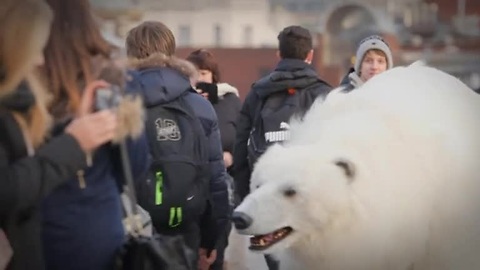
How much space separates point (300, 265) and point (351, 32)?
87.1ft

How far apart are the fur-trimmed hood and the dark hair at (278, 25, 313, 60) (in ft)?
3.99

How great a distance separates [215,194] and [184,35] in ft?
118

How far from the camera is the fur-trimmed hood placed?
475 centimetres

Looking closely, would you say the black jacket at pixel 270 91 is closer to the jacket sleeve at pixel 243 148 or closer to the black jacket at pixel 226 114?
the jacket sleeve at pixel 243 148

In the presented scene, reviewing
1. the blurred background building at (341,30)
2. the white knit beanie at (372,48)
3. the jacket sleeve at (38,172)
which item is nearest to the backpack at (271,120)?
the white knit beanie at (372,48)

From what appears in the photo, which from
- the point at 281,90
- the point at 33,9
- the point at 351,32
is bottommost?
the point at 351,32

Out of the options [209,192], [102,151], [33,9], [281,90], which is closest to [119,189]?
[102,151]

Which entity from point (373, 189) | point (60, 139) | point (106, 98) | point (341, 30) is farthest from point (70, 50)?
point (341, 30)

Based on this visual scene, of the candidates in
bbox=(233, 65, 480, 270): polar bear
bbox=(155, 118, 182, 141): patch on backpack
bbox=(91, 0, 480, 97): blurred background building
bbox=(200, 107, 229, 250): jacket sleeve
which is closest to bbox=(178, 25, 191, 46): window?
bbox=(91, 0, 480, 97): blurred background building

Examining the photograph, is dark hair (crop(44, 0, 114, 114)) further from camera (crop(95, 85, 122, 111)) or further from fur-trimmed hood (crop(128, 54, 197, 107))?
fur-trimmed hood (crop(128, 54, 197, 107))

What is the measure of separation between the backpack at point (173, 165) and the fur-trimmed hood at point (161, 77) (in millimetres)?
52

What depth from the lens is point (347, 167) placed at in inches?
152

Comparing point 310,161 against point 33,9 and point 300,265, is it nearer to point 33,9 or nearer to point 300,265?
point 300,265

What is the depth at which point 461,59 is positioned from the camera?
736 inches
